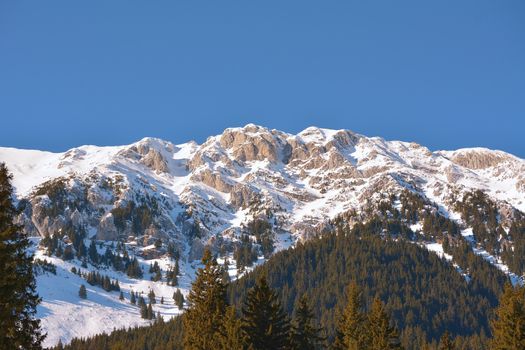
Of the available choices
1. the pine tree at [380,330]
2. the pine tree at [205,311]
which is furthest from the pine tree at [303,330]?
the pine tree at [205,311]

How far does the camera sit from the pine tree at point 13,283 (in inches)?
1384

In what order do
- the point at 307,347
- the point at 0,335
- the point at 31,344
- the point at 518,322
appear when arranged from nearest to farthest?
the point at 0,335 → the point at 31,344 → the point at 518,322 → the point at 307,347

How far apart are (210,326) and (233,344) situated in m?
6.80

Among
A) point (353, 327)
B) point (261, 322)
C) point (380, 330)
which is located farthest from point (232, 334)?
point (353, 327)

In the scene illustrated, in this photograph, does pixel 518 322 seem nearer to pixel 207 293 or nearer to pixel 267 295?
pixel 267 295

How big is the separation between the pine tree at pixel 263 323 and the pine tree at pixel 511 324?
18361 mm

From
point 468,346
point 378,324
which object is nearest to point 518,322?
point 378,324

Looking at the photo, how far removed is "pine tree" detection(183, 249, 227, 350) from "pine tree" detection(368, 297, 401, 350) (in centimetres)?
1796

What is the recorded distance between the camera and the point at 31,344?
122 feet

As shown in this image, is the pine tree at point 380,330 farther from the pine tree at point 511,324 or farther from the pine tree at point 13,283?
the pine tree at point 13,283

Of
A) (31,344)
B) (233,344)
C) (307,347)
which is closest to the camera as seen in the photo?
(31,344)

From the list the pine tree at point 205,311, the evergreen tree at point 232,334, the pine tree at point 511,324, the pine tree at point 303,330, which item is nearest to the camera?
the evergreen tree at point 232,334

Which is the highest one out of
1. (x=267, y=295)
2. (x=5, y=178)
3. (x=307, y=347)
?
(x=5, y=178)

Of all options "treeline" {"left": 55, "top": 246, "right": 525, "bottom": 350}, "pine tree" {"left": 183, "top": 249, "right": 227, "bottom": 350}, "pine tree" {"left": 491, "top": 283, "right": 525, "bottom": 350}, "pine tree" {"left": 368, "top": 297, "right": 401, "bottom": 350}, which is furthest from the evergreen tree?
"pine tree" {"left": 491, "top": 283, "right": 525, "bottom": 350}
